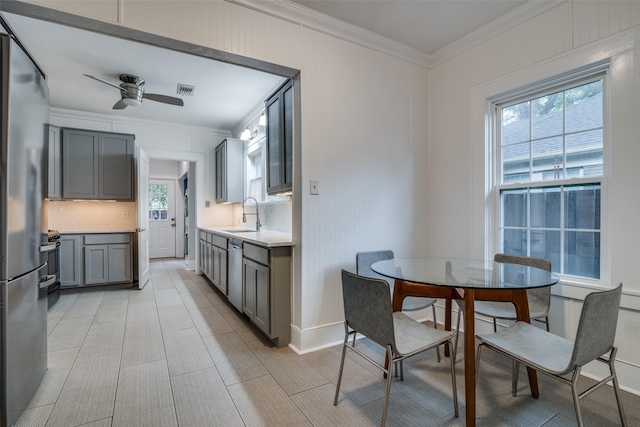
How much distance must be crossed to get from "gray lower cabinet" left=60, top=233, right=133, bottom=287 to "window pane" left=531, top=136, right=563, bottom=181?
5217 millimetres

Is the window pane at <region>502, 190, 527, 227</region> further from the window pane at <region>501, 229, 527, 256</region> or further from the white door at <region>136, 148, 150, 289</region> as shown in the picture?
the white door at <region>136, 148, 150, 289</region>

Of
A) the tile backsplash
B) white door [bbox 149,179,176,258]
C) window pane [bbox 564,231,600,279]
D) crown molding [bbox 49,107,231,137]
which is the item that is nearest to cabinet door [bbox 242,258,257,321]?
window pane [bbox 564,231,600,279]

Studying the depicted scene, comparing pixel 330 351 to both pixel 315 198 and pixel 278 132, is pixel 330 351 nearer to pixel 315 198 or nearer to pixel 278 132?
pixel 315 198

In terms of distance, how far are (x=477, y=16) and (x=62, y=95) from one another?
4.93 meters

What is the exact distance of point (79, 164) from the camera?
4496 mm

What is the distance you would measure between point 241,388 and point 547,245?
8.33 feet

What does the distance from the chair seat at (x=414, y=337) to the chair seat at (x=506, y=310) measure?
0.54 metres

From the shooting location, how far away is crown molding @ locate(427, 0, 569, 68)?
2307 millimetres

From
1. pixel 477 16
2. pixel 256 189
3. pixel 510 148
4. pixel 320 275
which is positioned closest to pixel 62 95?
pixel 256 189

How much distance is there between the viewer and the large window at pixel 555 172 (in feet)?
7.16

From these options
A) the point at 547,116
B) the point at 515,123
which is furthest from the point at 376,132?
the point at 547,116

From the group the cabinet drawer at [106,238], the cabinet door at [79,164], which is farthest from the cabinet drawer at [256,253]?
the cabinet door at [79,164]

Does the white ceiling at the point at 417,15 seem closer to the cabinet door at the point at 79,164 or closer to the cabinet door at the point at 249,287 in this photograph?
the cabinet door at the point at 249,287

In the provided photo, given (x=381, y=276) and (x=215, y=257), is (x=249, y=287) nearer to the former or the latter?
(x=381, y=276)
